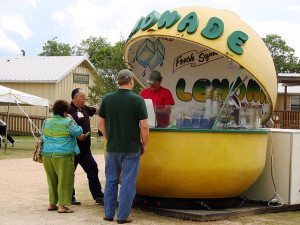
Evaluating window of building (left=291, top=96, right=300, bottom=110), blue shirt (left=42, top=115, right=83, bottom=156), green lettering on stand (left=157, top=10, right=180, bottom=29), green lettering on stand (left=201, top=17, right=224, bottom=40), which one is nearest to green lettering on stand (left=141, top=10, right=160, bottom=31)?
green lettering on stand (left=157, top=10, right=180, bottom=29)

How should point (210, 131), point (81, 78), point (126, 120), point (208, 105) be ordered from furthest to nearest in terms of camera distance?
1. point (81, 78)
2. point (208, 105)
3. point (210, 131)
4. point (126, 120)

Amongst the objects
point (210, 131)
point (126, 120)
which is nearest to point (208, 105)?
point (210, 131)

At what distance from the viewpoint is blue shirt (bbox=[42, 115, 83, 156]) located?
910cm

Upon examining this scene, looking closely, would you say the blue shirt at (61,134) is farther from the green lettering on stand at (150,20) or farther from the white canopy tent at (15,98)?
the white canopy tent at (15,98)

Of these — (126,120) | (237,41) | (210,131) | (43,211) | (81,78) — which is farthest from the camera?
(81,78)

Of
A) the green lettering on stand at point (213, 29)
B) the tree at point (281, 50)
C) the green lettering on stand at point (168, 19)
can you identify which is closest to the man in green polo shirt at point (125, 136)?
the green lettering on stand at point (168, 19)

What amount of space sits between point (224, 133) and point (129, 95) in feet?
4.75

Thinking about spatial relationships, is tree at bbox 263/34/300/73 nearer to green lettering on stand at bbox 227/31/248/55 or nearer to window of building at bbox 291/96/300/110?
window of building at bbox 291/96/300/110

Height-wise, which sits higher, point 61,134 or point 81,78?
point 81,78

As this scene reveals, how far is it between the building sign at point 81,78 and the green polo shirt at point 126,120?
31617mm

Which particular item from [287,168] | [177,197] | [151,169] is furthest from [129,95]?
[287,168]

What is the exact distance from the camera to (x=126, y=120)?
835 centimetres

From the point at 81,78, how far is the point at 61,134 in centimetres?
3152

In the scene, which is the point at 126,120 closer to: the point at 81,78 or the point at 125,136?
the point at 125,136
